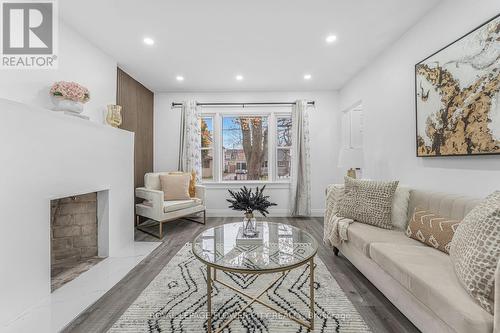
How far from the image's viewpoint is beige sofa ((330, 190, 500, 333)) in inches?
41.2

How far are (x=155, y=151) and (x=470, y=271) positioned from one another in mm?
4601

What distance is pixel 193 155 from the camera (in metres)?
4.36

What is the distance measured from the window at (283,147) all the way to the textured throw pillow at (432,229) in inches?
112

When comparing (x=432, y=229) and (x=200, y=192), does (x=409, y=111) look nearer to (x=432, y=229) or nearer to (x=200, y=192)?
(x=432, y=229)

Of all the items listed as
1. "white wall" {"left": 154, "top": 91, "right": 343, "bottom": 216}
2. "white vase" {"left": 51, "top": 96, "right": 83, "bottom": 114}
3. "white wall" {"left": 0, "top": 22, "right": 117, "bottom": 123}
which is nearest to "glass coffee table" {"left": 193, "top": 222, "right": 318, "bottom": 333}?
Result: "white vase" {"left": 51, "top": 96, "right": 83, "bottom": 114}

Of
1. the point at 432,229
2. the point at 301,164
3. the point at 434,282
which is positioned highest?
the point at 301,164

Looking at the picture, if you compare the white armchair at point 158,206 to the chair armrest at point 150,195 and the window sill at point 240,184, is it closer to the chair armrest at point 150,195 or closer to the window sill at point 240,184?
the chair armrest at point 150,195

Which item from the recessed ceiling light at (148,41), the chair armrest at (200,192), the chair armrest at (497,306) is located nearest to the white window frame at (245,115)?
the chair armrest at (200,192)

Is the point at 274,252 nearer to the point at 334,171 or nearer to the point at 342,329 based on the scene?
the point at 342,329

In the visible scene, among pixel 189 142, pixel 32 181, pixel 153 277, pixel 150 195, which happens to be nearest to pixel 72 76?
pixel 32 181

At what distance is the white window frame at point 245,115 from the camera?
4.62 meters

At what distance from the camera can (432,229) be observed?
5.82 feet

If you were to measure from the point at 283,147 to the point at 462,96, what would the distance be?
306cm

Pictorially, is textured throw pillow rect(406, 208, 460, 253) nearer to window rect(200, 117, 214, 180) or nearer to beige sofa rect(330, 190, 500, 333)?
beige sofa rect(330, 190, 500, 333)
